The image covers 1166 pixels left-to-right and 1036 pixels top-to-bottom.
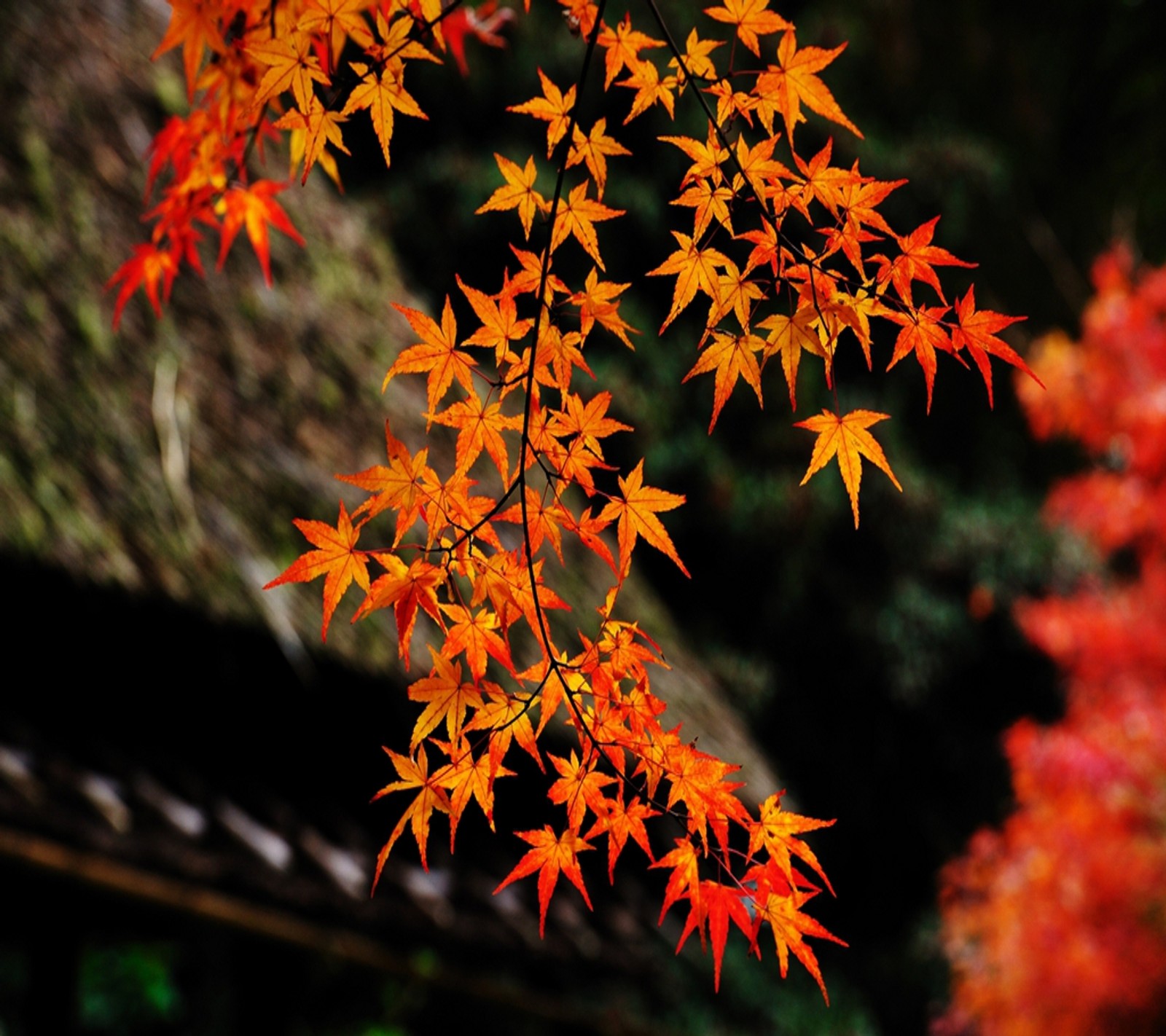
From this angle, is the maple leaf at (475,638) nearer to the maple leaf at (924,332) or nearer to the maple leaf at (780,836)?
the maple leaf at (780,836)

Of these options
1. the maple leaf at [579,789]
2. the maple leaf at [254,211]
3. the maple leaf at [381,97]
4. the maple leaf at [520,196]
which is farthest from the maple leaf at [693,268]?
the maple leaf at [254,211]

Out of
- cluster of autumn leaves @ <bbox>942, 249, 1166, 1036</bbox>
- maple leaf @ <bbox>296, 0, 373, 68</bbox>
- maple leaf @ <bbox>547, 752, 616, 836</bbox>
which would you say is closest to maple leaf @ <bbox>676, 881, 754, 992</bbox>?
maple leaf @ <bbox>547, 752, 616, 836</bbox>

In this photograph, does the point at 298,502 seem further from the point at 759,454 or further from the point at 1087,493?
the point at 1087,493

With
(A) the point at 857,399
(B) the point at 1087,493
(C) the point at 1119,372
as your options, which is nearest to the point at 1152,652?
(B) the point at 1087,493

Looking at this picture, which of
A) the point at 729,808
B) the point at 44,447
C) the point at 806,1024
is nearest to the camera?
the point at 729,808

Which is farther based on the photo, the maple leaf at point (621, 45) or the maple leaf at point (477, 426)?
the maple leaf at point (621, 45)

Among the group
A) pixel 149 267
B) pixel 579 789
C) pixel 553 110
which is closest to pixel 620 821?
pixel 579 789

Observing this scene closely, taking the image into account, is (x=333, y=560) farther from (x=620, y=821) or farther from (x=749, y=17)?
(x=749, y=17)

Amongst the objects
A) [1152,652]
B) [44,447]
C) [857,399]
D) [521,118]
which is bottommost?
[1152,652]
